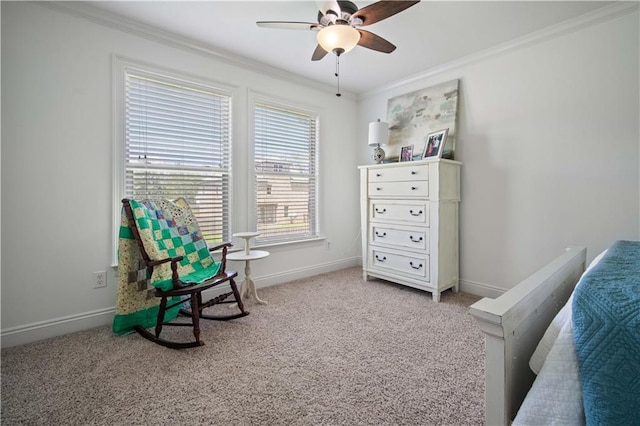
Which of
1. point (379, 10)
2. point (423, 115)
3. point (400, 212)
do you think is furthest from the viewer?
point (423, 115)

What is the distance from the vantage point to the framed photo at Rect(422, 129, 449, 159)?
301cm

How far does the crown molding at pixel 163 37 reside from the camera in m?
2.16

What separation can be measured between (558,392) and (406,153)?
289 cm

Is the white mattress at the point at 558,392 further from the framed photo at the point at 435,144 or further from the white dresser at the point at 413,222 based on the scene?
the framed photo at the point at 435,144

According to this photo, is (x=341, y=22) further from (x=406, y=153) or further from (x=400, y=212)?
(x=400, y=212)

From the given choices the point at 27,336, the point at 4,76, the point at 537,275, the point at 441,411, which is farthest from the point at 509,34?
the point at 27,336

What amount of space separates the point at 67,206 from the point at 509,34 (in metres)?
3.91

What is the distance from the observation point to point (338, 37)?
194cm

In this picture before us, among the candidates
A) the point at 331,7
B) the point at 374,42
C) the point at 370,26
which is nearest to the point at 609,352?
the point at 331,7

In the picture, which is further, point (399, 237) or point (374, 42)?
point (399, 237)

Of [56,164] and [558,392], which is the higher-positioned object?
[56,164]

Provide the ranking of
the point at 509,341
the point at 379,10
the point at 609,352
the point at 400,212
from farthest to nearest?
the point at 400,212 < the point at 379,10 < the point at 509,341 < the point at 609,352

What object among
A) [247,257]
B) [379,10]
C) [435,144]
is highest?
[379,10]

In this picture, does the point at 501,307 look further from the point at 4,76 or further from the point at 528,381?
the point at 4,76
